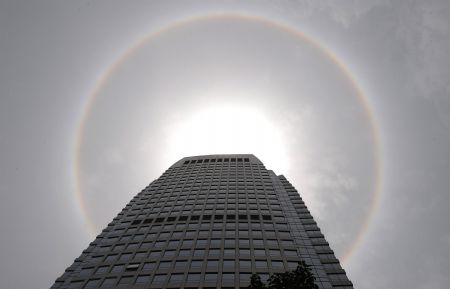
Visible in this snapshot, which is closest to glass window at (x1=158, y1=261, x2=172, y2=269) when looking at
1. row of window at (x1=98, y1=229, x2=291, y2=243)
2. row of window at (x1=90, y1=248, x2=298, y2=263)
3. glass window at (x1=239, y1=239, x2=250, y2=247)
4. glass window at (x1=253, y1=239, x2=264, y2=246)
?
row of window at (x1=90, y1=248, x2=298, y2=263)

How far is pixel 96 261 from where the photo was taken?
4444 cm

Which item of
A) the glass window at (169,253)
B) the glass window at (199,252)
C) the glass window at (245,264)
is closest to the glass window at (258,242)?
the glass window at (245,264)

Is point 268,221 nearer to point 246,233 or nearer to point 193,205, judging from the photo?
point 246,233

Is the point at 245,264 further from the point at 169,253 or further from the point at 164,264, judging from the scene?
the point at 169,253

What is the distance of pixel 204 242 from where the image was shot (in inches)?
1806

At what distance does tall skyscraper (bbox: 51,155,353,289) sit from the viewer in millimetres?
39469

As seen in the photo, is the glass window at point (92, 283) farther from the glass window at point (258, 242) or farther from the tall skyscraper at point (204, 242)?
the glass window at point (258, 242)

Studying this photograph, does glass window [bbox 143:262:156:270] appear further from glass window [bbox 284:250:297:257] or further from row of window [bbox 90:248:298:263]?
glass window [bbox 284:250:297:257]

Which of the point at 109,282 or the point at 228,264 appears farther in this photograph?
the point at 228,264

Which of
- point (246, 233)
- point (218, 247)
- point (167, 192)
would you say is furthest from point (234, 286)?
point (167, 192)

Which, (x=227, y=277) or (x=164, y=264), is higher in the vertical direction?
(x=164, y=264)

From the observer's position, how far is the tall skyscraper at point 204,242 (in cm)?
3947

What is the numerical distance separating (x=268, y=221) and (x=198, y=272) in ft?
55.8

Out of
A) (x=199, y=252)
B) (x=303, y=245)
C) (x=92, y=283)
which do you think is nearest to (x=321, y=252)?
(x=303, y=245)
